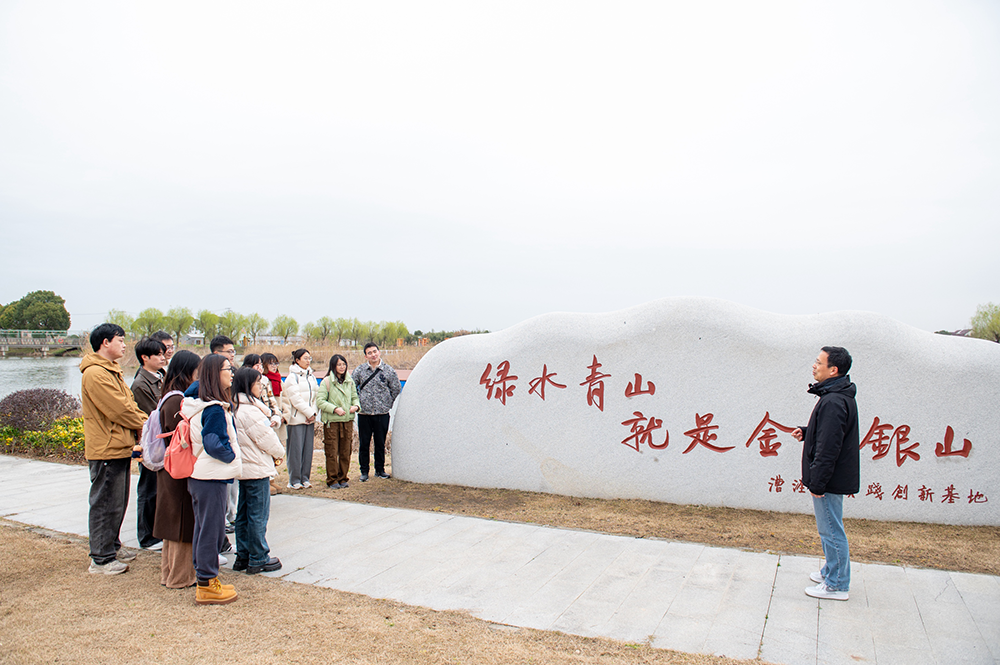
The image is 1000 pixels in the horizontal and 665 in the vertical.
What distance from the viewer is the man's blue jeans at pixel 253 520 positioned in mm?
3727

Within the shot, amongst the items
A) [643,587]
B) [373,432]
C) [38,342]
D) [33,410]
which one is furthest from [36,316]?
[643,587]

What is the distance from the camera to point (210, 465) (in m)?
3.31

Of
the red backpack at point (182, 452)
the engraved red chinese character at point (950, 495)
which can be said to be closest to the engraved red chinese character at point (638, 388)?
the engraved red chinese character at point (950, 495)

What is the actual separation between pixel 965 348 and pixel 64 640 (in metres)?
6.24

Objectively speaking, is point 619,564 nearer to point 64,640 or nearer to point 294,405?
point 64,640

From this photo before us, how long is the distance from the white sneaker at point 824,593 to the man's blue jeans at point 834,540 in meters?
0.02

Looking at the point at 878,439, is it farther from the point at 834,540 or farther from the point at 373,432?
the point at 373,432

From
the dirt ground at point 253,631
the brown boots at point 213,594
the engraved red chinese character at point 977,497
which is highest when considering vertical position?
the engraved red chinese character at point 977,497

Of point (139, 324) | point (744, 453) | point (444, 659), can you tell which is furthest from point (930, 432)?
point (139, 324)

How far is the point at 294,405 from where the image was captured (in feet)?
19.2

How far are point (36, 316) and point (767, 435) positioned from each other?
127ft

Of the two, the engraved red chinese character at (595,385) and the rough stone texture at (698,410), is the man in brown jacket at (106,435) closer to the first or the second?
the rough stone texture at (698,410)

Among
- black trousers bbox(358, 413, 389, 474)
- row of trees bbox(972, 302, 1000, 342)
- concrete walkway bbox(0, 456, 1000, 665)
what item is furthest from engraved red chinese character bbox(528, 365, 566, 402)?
row of trees bbox(972, 302, 1000, 342)

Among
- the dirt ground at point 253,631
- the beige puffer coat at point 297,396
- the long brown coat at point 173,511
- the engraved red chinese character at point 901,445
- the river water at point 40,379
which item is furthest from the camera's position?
the river water at point 40,379
